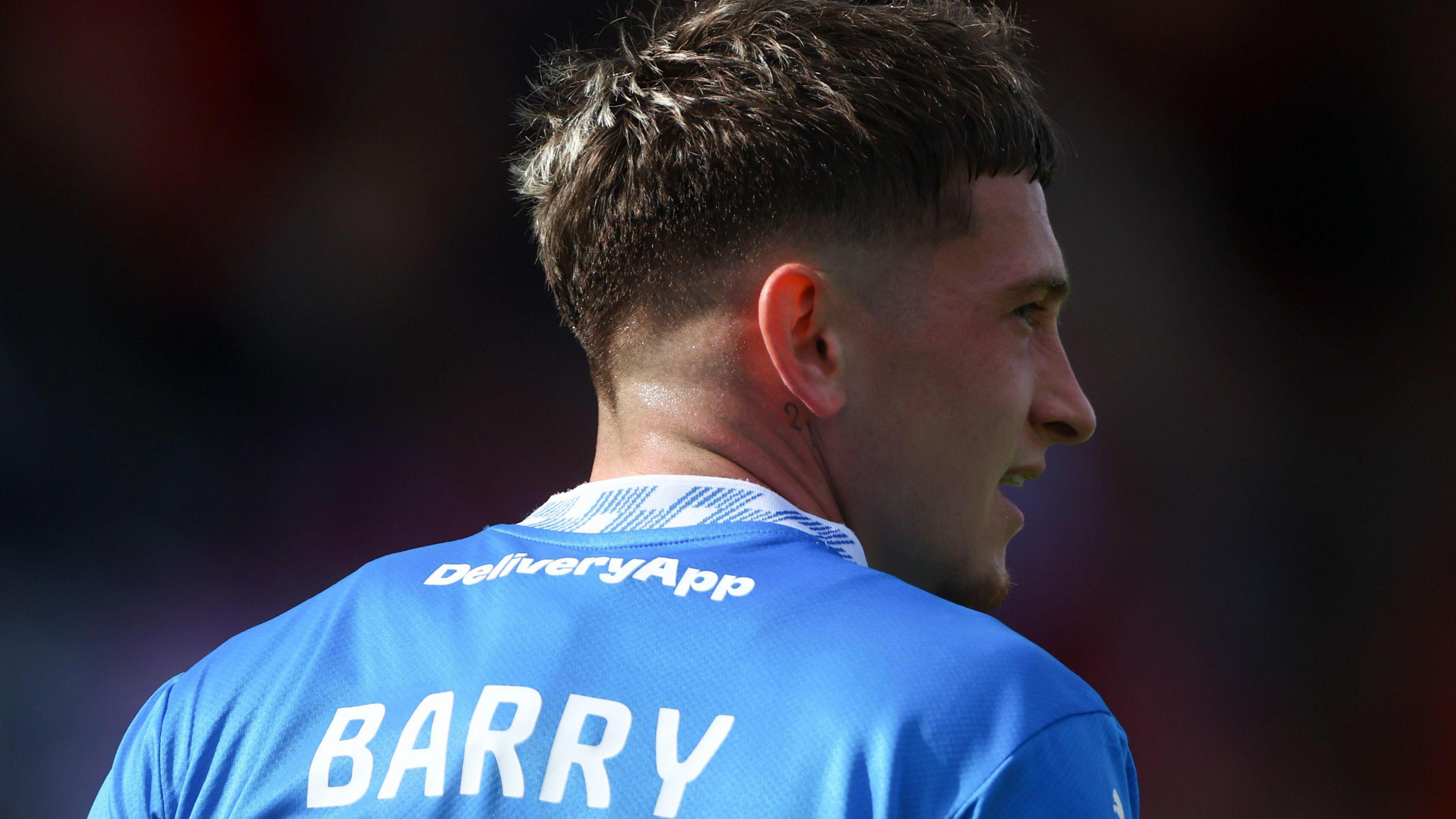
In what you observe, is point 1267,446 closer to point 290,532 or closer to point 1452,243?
point 1452,243

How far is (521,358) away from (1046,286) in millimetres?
3583

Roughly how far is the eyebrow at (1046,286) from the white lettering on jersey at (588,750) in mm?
673

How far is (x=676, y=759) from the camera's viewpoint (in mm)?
816

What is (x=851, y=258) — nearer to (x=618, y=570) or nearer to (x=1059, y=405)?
(x=1059, y=405)

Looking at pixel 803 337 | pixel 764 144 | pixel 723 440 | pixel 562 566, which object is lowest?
pixel 562 566

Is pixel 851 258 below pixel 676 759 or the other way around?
the other way around

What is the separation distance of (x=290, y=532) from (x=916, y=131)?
371 centimetres

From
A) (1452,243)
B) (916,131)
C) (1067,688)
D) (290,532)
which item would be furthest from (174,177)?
(1452,243)

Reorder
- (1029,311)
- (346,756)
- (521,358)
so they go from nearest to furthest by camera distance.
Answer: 1. (346,756)
2. (1029,311)
3. (521,358)

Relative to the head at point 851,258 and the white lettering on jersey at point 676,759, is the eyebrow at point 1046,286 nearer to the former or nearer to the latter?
the head at point 851,258

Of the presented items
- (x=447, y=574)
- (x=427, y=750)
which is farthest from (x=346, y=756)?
(x=447, y=574)

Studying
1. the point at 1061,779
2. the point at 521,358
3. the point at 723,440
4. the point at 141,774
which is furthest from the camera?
the point at 521,358

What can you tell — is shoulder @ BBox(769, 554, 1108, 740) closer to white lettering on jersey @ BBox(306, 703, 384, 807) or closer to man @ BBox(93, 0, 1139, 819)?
man @ BBox(93, 0, 1139, 819)

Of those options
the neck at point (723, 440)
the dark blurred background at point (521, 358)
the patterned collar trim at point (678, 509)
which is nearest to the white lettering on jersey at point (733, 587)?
the patterned collar trim at point (678, 509)
